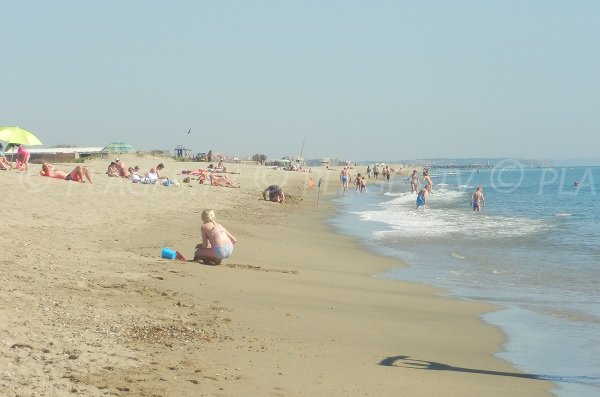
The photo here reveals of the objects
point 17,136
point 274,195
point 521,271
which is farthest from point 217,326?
point 274,195

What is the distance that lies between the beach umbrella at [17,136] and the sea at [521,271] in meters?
11.1

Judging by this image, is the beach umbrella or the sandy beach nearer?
the sandy beach

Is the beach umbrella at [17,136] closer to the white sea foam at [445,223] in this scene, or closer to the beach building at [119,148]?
the white sea foam at [445,223]

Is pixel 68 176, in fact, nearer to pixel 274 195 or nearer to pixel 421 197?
pixel 274 195

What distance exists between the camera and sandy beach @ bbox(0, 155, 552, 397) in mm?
5469

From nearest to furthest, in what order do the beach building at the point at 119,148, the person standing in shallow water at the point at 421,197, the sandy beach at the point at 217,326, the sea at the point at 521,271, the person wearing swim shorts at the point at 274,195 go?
the sandy beach at the point at 217,326
the sea at the point at 521,271
the person wearing swim shorts at the point at 274,195
the person standing in shallow water at the point at 421,197
the beach building at the point at 119,148

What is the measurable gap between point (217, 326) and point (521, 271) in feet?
28.2

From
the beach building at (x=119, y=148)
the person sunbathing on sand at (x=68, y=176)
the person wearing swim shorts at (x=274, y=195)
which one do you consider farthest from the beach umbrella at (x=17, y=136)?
the beach building at (x=119, y=148)

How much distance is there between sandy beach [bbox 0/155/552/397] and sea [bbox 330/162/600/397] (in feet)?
1.39

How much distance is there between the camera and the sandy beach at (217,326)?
5.47 meters

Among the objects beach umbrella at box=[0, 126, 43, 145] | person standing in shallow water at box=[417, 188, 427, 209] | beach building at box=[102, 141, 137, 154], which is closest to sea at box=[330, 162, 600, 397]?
person standing in shallow water at box=[417, 188, 427, 209]

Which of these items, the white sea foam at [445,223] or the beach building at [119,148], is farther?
the beach building at [119,148]

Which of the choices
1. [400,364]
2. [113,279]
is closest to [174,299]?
[113,279]

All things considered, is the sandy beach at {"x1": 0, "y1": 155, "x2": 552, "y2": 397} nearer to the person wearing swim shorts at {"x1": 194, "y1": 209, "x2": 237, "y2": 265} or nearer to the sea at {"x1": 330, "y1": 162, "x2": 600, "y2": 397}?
the person wearing swim shorts at {"x1": 194, "y1": 209, "x2": 237, "y2": 265}
